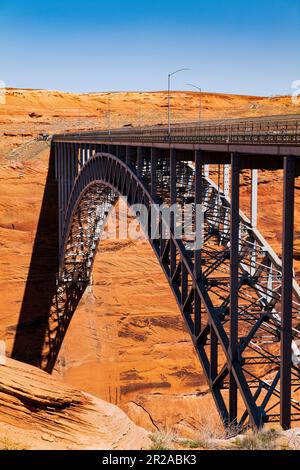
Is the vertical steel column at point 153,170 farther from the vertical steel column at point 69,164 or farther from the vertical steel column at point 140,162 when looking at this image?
the vertical steel column at point 69,164

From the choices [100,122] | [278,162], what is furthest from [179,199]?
[100,122]

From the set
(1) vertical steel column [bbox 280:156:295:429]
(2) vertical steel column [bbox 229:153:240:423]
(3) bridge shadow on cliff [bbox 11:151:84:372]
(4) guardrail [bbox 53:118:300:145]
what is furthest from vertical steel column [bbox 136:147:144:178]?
(3) bridge shadow on cliff [bbox 11:151:84:372]

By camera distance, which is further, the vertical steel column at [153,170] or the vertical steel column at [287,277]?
the vertical steel column at [153,170]

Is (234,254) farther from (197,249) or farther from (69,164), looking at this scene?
(69,164)

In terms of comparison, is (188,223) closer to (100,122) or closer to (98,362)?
(98,362)

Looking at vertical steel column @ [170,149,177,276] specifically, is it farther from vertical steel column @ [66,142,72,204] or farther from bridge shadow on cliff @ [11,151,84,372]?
bridge shadow on cliff @ [11,151,84,372]

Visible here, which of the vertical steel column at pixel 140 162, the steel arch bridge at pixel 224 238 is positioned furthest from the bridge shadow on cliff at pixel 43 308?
the vertical steel column at pixel 140 162
